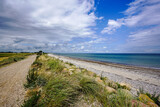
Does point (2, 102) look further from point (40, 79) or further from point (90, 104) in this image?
point (90, 104)

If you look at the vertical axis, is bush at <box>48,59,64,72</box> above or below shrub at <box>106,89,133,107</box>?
above

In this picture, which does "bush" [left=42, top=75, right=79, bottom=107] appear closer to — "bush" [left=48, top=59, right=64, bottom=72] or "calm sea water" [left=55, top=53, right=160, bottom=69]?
"bush" [left=48, top=59, right=64, bottom=72]

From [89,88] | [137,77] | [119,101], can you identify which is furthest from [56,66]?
[137,77]

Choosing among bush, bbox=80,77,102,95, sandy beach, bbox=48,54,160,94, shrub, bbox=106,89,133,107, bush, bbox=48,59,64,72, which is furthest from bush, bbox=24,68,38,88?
sandy beach, bbox=48,54,160,94

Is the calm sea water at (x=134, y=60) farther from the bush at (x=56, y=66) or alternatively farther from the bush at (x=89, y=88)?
the bush at (x=56, y=66)

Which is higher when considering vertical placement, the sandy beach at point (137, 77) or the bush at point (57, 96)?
the bush at point (57, 96)

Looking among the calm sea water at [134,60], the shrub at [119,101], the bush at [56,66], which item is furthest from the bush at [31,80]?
the calm sea water at [134,60]

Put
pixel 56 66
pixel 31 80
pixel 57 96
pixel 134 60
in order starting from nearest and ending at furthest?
pixel 57 96 < pixel 31 80 < pixel 56 66 < pixel 134 60

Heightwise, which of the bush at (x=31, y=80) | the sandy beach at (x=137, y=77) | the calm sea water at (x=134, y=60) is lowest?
the calm sea water at (x=134, y=60)

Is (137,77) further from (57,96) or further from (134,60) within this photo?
(134,60)

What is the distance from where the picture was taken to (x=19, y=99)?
9.50ft

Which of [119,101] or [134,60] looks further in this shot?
[134,60]

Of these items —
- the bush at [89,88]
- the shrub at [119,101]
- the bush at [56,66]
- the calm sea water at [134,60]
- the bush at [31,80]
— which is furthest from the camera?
the calm sea water at [134,60]

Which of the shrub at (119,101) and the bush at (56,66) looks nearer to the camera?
the shrub at (119,101)
